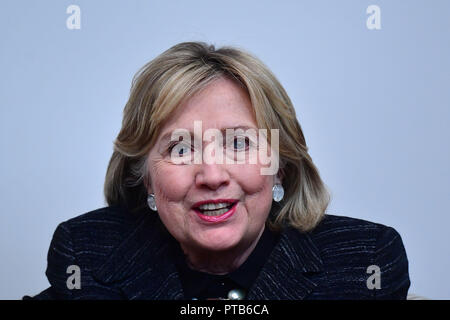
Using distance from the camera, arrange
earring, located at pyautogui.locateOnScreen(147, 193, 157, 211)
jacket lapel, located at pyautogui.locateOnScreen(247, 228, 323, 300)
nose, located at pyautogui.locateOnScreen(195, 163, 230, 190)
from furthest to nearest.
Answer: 1. earring, located at pyautogui.locateOnScreen(147, 193, 157, 211)
2. jacket lapel, located at pyautogui.locateOnScreen(247, 228, 323, 300)
3. nose, located at pyautogui.locateOnScreen(195, 163, 230, 190)

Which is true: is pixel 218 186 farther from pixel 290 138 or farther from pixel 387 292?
pixel 387 292

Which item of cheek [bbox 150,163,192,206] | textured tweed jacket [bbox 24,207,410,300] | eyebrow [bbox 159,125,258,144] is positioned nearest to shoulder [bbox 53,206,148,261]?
textured tweed jacket [bbox 24,207,410,300]

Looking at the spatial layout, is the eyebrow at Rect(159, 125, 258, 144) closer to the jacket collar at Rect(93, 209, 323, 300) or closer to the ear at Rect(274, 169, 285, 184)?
the ear at Rect(274, 169, 285, 184)

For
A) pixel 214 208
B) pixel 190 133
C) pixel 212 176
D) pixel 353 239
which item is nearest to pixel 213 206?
pixel 214 208

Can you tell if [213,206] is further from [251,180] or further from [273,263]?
[273,263]

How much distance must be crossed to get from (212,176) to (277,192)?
31 cm

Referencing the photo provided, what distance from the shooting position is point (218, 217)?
1.96 metres

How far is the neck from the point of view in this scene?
6.88 feet

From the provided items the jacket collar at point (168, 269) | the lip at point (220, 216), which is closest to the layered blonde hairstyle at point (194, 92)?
the jacket collar at point (168, 269)

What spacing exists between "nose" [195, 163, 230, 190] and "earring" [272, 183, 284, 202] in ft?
0.78

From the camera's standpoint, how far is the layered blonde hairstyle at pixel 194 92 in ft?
6.51

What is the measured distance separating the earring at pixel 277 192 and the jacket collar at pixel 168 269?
4.3 inches

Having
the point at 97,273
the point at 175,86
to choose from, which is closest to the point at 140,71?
the point at 175,86
